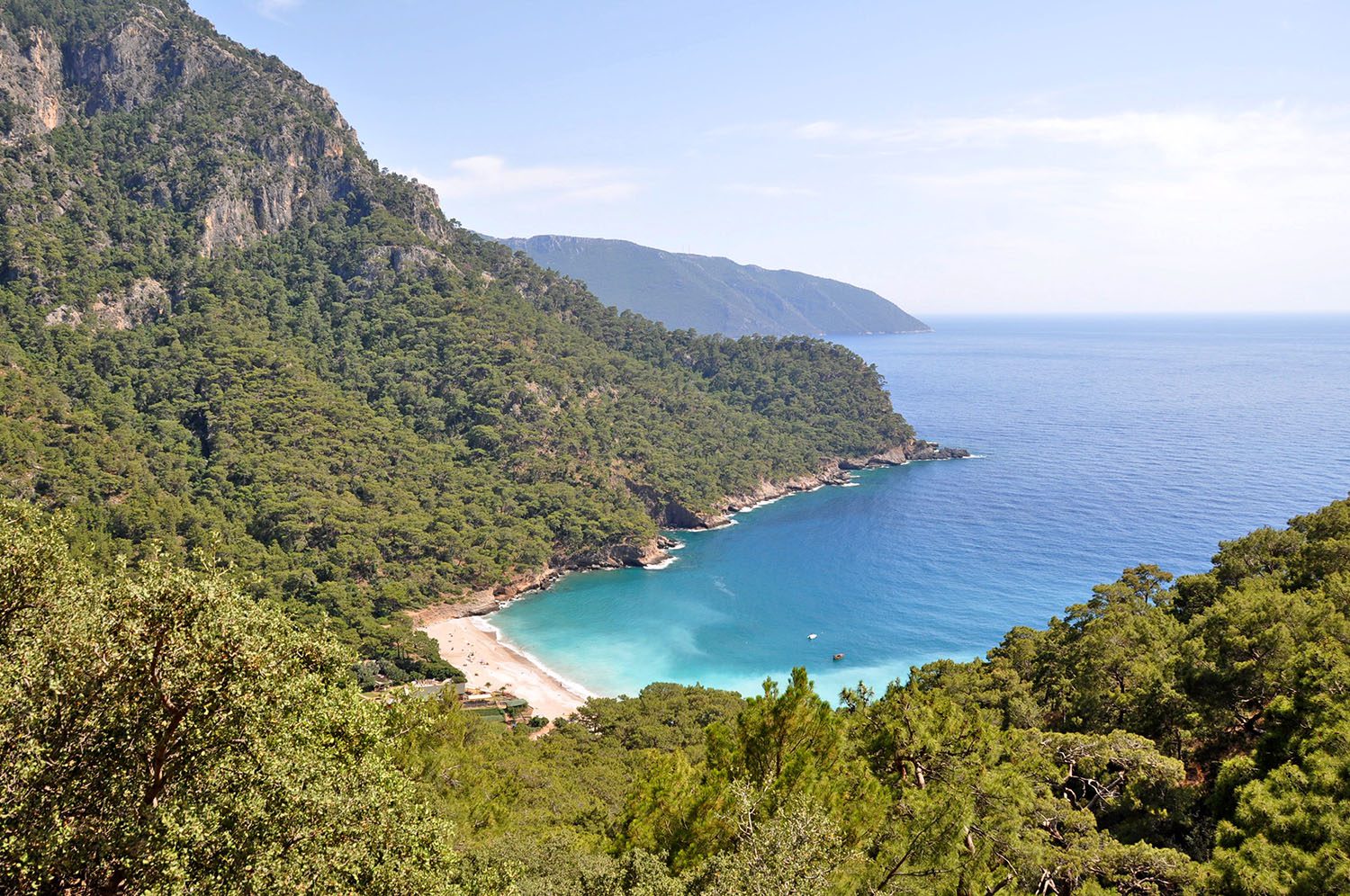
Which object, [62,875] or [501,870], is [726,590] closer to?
[501,870]

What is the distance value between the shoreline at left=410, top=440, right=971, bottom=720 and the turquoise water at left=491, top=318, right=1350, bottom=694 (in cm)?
172

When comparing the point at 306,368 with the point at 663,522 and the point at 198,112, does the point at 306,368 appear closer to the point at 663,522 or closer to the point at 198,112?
the point at 663,522

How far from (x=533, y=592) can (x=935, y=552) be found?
138ft

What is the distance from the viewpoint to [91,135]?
101 meters

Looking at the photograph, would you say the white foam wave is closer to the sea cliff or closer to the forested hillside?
the sea cliff

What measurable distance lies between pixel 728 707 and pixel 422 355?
2808 inches

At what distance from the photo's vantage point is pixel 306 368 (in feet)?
287

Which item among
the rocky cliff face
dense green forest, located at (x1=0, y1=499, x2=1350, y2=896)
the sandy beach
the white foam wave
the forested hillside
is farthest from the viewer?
the rocky cliff face

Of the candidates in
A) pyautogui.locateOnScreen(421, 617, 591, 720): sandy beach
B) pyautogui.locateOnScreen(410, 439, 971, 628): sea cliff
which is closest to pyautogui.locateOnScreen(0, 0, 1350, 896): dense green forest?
pyautogui.locateOnScreen(410, 439, 971, 628): sea cliff

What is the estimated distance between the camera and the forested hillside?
63875mm

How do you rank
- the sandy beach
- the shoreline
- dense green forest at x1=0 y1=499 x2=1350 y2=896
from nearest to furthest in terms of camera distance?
dense green forest at x1=0 y1=499 x2=1350 y2=896 < the sandy beach < the shoreline

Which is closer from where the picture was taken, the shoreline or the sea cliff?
the shoreline

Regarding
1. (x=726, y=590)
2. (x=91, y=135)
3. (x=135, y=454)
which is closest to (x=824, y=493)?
(x=726, y=590)

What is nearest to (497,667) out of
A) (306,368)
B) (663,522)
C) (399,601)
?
(399,601)
